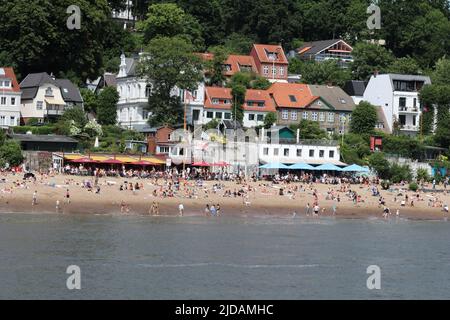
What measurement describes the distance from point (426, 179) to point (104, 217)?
3453cm

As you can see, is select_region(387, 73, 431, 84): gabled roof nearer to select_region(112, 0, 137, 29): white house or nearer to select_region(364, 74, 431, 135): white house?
select_region(364, 74, 431, 135): white house

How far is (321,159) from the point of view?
308 feet

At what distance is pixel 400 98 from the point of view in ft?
361

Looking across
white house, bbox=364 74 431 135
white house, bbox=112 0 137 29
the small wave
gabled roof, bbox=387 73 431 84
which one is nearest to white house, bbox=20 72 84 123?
white house, bbox=364 74 431 135

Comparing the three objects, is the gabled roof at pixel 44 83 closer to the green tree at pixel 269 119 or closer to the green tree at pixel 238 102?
the green tree at pixel 238 102

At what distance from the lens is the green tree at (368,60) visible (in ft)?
396

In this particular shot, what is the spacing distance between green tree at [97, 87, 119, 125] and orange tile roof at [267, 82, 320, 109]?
14402 mm

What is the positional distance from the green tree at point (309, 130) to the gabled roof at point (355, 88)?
41.2ft

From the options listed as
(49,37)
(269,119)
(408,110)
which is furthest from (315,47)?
(49,37)

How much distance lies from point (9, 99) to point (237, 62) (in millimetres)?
28812

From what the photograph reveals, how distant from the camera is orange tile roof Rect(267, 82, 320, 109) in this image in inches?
4156

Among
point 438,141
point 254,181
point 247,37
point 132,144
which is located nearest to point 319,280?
point 254,181

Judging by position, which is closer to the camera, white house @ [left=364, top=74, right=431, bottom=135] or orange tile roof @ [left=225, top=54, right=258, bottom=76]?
white house @ [left=364, top=74, right=431, bottom=135]

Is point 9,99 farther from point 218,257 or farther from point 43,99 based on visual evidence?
point 218,257
